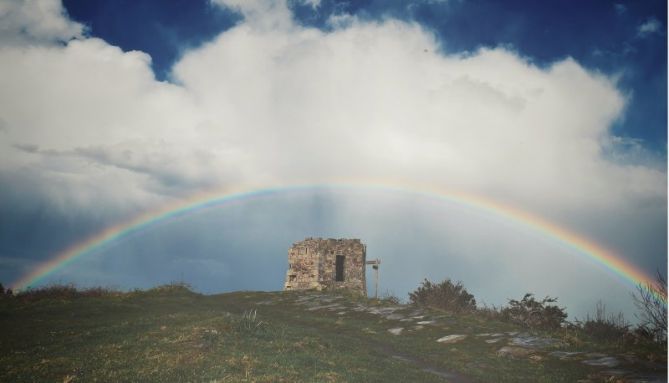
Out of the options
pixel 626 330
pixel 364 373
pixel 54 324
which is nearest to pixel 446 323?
pixel 626 330

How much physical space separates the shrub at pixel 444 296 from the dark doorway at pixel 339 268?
457 inches

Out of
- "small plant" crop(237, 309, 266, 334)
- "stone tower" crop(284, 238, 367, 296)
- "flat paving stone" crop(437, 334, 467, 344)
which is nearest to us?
"small plant" crop(237, 309, 266, 334)

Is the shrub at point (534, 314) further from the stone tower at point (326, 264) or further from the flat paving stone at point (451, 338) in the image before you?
the stone tower at point (326, 264)

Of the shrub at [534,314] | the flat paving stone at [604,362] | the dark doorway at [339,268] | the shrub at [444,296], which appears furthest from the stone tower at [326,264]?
the flat paving stone at [604,362]

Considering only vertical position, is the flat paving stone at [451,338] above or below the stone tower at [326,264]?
below

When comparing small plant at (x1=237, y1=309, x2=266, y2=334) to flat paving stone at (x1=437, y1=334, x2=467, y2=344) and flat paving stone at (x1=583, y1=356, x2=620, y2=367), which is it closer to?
flat paving stone at (x1=437, y1=334, x2=467, y2=344)

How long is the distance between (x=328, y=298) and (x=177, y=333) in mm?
19375

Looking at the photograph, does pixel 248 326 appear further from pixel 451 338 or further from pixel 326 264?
pixel 326 264

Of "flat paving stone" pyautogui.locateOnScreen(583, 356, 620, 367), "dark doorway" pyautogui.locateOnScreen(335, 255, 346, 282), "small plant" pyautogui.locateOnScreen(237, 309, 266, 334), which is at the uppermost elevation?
"dark doorway" pyautogui.locateOnScreen(335, 255, 346, 282)

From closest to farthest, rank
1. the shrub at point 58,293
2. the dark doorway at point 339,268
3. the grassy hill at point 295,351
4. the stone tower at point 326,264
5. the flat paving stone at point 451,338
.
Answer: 1. the grassy hill at point 295,351
2. the flat paving stone at point 451,338
3. the shrub at point 58,293
4. the stone tower at point 326,264
5. the dark doorway at point 339,268

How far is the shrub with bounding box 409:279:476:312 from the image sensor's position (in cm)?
3344

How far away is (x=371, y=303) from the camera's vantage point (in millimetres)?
32062

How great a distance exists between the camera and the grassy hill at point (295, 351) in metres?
12.8

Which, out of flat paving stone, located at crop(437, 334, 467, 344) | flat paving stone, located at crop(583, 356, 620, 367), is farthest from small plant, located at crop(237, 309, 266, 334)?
flat paving stone, located at crop(583, 356, 620, 367)
